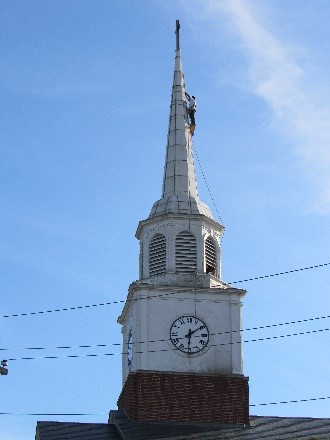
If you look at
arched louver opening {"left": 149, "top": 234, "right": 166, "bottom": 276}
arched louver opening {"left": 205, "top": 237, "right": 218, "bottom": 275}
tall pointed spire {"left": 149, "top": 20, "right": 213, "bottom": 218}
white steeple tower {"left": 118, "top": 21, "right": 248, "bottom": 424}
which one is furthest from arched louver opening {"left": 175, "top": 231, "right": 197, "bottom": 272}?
tall pointed spire {"left": 149, "top": 20, "right": 213, "bottom": 218}

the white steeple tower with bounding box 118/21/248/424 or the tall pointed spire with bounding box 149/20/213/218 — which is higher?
the tall pointed spire with bounding box 149/20/213/218

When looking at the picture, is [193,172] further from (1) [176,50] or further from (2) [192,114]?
(1) [176,50]

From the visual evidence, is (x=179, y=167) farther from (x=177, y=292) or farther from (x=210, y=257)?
(x=177, y=292)

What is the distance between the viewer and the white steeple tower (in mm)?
50719

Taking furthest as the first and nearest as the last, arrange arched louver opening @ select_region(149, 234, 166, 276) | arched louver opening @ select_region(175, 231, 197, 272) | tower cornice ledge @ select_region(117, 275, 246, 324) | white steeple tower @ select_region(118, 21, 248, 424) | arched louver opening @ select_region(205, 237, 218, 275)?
1. arched louver opening @ select_region(205, 237, 218, 275)
2. arched louver opening @ select_region(149, 234, 166, 276)
3. arched louver opening @ select_region(175, 231, 197, 272)
4. tower cornice ledge @ select_region(117, 275, 246, 324)
5. white steeple tower @ select_region(118, 21, 248, 424)

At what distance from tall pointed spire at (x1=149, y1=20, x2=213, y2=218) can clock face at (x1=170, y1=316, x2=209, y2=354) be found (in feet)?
17.9

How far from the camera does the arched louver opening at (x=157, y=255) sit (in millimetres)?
54125

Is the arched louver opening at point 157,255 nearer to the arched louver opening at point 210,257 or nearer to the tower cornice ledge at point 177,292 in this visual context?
the tower cornice ledge at point 177,292

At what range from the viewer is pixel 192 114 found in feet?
194

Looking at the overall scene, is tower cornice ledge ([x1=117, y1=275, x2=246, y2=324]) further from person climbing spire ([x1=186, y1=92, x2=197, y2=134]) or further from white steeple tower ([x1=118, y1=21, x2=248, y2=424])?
person climbing spire ([x1=186, y1=92, x2=197, y2=134])

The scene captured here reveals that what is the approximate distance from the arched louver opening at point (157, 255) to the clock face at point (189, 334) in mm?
2712

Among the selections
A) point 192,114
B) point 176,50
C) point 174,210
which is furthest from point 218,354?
point 176,50

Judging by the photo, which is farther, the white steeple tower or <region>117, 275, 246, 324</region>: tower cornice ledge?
<region>117, 275, 246, 324</region>: tower cornice ledge

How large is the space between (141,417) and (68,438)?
10.5 ft
